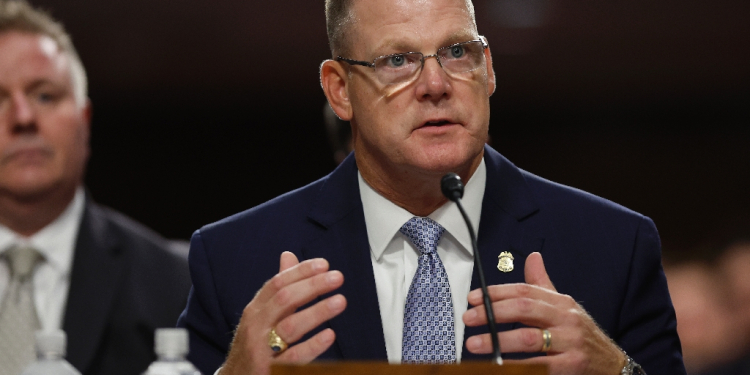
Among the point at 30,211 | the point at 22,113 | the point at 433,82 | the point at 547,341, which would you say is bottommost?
the point at 30,211

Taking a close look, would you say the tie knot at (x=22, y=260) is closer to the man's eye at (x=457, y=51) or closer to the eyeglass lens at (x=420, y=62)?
the eyeglass lens at (x=420, y=62)

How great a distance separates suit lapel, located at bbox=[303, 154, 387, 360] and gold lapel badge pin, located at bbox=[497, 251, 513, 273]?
285 millimetres

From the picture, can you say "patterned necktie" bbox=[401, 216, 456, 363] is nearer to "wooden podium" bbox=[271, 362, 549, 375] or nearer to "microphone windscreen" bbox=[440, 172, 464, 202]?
"microphone windscreen" bbox=[440, 172, 464, 202]

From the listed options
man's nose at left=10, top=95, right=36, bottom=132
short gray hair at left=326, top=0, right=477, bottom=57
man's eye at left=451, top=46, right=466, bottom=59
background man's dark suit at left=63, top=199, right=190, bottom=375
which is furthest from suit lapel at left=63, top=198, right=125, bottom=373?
man's eye at left=451, top=46, right=466, bottom=59

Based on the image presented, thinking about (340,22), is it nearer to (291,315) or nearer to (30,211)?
(291,315)

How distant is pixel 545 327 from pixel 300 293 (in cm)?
43

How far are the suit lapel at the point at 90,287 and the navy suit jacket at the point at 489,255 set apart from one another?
0.66 metres

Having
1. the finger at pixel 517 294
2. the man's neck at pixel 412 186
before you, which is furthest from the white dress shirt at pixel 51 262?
the finger at pixel 517 294

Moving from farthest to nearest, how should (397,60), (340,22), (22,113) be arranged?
(22,113)
(340,22)
(397,60)

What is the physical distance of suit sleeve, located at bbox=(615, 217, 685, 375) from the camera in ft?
6.39

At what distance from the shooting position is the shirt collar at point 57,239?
115 inches

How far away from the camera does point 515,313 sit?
1523 mm

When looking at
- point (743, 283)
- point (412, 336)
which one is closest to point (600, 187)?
point (743, 283)

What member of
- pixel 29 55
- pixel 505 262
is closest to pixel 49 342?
pixel 505 262
